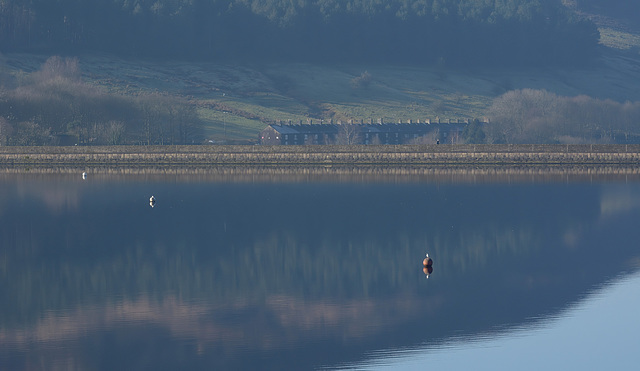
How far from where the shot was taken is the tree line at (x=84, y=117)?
4636 inches

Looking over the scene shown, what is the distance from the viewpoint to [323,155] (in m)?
104

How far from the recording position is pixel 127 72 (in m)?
Result: 180

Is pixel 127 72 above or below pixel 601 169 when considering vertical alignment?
above

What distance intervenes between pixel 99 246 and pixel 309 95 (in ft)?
477

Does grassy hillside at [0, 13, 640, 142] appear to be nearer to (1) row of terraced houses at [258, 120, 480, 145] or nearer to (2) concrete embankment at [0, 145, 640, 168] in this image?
(1) row of terraced houses at [258, 120, 480, 145]

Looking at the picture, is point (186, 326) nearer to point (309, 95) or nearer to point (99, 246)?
point (99, 246)

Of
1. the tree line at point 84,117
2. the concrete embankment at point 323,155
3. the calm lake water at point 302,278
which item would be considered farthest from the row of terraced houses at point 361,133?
the calm lake water at point 302,278

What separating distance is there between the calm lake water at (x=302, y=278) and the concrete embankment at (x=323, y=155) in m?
36.8

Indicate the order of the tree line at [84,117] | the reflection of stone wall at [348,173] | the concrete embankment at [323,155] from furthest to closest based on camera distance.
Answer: the tree line at [84,117], the concrete embankment at [323,155], the reflection of stone wall at [348,173]

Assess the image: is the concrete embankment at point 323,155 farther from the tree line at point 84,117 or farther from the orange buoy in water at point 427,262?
the orange buoy in water at point 427,262

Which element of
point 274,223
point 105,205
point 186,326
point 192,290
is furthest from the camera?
point 105,205

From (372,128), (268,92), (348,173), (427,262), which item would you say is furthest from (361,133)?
(427,262)

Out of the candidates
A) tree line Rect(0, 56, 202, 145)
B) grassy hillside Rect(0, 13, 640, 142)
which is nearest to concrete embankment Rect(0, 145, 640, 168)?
tree line Rect(0, 56, 202, 145)

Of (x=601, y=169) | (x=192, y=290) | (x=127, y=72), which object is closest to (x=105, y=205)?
(x=192, y=290)
